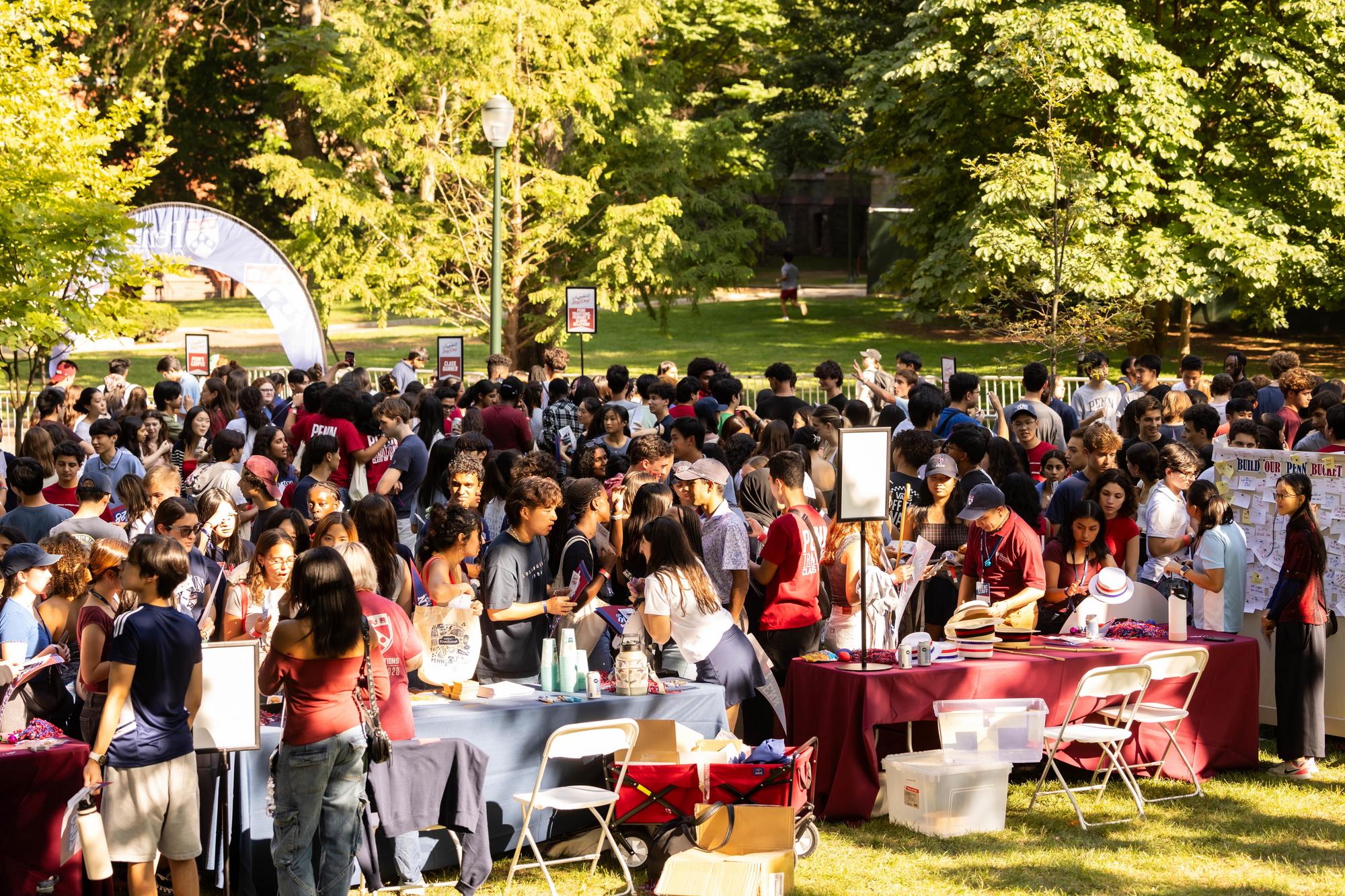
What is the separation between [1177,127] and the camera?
23.6 m

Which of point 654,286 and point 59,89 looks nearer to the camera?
point 59,89

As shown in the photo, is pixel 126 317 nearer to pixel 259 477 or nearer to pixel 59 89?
pixel 59 89

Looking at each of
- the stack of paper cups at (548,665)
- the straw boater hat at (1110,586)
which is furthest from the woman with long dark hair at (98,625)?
the straw boater hat at (1110,586)

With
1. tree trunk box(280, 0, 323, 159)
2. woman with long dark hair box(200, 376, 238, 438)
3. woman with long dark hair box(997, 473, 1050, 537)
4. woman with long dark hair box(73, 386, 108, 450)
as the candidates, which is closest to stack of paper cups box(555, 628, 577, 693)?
woman with long dark hair box(997, 473, 1050, 537)

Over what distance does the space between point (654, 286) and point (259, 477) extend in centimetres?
1621

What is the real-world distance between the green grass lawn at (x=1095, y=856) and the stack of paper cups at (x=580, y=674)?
0.80 metres

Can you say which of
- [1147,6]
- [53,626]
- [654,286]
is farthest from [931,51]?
[53,626]

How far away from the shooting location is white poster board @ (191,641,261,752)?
538cm

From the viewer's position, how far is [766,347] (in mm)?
30984

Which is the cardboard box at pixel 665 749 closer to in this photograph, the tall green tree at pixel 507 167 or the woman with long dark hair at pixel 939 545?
the woman with long dark hair at pixel 939 545

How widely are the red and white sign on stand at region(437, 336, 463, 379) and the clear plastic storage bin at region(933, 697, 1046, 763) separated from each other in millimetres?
10239

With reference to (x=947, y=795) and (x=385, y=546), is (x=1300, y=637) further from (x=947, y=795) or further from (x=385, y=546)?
(x=385, y=546)

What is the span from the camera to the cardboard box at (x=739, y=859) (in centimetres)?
580

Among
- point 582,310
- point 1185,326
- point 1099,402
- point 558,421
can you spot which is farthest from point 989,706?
point 1185,326
